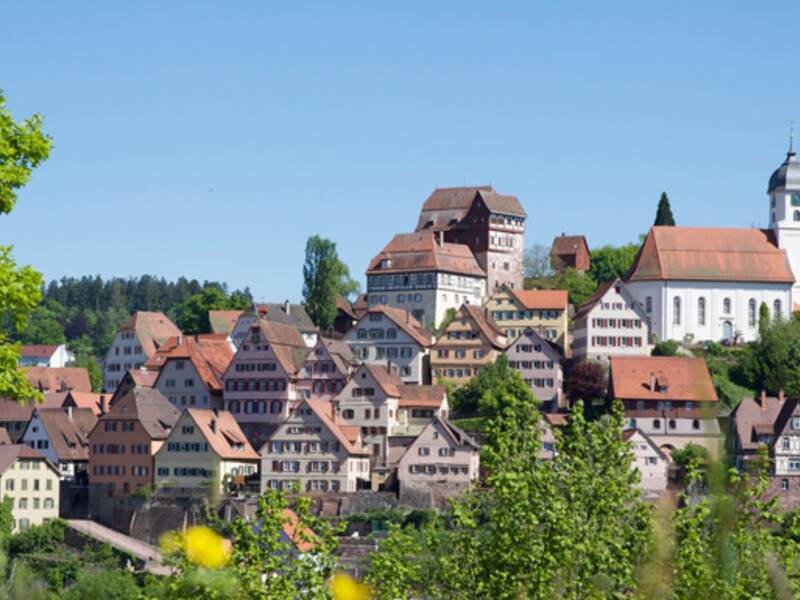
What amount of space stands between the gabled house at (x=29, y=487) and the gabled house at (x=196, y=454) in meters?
4.94

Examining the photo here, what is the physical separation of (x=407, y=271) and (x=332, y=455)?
66.7 feet

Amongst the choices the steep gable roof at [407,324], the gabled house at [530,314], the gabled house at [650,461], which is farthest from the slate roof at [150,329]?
the gabled house at [650,461]

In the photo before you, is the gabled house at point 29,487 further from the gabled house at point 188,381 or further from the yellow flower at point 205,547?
the yellow flower at point 205,547

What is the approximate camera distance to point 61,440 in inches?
3351

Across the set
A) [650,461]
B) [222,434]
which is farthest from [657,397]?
[222,434]

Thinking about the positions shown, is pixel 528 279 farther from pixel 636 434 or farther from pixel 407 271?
pixel 636 434

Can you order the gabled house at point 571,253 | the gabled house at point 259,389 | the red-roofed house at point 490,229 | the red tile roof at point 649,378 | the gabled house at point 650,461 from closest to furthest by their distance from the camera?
the gabled house at point 650,461 → the red tile roof at point 649,378 → the gabled house at point 259,389 → the red-roofed house at point 490,229 → the gabled house at point 571,253

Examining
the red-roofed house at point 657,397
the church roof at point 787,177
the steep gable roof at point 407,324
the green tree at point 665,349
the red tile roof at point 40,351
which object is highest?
the church roof at point 787,177

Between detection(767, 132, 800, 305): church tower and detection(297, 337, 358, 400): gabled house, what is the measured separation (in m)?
29.7

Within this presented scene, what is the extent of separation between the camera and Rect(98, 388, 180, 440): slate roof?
265ft

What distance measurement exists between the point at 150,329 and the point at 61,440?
20.5 metres

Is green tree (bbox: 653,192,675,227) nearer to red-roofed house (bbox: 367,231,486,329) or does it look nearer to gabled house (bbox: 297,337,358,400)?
red-roofed house (bbox: 367,231,486,329)

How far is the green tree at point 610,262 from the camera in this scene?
112 meters

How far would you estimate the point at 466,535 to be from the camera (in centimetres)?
2361
